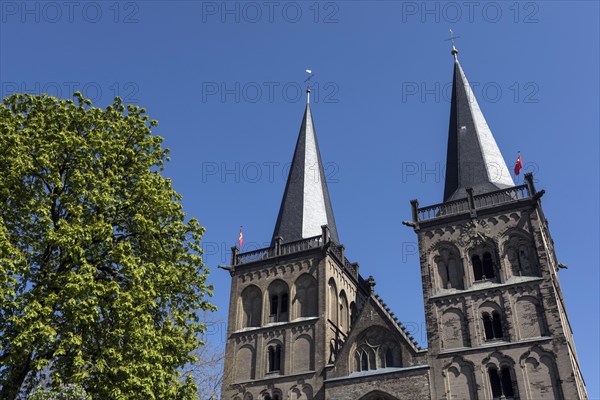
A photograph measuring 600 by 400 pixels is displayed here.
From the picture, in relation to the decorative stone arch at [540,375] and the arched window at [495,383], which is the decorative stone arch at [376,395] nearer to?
the arched window at [495,383]

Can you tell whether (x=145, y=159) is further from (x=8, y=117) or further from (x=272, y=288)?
(x=272, y=288)

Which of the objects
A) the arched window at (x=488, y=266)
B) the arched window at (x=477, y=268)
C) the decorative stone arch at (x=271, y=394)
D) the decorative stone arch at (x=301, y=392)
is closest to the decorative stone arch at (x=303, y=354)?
the decorative stone arch at (x=301, y=392)

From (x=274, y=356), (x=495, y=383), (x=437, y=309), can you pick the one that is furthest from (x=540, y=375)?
(x=274, y=356)

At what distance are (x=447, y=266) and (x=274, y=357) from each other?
1070 centimetres

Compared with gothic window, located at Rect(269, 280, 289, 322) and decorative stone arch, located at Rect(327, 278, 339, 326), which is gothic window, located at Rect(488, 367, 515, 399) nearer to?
decorative stone arch, located at Rect(327, 278, 339, 326)

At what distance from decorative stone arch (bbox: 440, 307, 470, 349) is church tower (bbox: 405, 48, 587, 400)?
0.16 ft

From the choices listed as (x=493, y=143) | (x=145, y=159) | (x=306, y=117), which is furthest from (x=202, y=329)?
(x=306, y=117)

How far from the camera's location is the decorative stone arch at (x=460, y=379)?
1080 inches

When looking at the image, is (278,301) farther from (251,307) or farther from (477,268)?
(477,268)

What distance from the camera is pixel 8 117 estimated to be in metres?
16.2

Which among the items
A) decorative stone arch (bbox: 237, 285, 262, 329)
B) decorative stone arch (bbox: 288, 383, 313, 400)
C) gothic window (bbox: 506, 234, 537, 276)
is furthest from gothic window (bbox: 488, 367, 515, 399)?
decorative stone arch (bbox: 237, 285, 262, 329)

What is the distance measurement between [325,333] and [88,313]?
19.2 metres

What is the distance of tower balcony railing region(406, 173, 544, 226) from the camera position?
31797 mm

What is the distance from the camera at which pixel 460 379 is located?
27.9 metres
